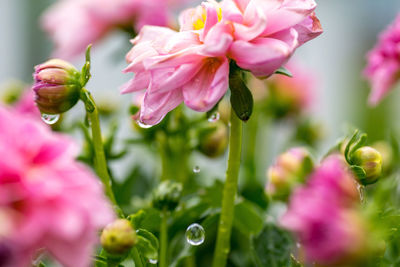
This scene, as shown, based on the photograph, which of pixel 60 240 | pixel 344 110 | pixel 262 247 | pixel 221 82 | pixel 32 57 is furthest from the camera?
pixel 344 110

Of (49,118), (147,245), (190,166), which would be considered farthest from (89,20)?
(147,245)

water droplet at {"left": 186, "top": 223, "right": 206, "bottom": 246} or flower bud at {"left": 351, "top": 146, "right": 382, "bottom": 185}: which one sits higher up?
flower bud at {"left": 351, "top": 146, "right": 382, "bottom": 185}

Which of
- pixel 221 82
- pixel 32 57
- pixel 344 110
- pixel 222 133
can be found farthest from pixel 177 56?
pixel 344 110

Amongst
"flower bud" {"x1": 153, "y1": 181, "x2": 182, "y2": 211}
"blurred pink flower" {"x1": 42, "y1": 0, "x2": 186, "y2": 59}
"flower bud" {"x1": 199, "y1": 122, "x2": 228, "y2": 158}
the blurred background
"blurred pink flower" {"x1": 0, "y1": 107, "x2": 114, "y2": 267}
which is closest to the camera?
"blurred pink flower" {"x1": 0, "y1": 107, "x2": 114, "y2": 267}

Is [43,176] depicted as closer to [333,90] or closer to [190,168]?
[190,168]

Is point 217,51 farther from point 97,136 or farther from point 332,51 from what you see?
point 332,51

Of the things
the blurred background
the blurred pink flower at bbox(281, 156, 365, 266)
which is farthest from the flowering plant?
the blurred background

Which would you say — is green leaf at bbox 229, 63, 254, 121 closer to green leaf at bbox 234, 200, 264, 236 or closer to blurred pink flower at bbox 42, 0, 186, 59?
green leaf at bbox 234, 200, 264, 236
